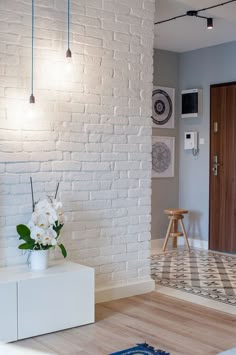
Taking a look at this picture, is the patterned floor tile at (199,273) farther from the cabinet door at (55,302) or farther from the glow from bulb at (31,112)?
the glow from bulb at (31,112)

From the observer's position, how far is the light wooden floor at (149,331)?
9.82 feet

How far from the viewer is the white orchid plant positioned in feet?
10.7

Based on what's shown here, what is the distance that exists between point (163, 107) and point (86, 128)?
2.89 meters

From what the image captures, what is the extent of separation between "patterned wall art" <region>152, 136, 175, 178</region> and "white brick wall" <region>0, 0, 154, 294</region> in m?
2.26

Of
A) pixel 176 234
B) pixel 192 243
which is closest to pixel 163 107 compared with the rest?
pixel 176 234

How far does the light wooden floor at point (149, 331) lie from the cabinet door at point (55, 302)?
6 centimetres

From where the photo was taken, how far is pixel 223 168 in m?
6.23

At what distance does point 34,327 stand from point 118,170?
1425 millimetres

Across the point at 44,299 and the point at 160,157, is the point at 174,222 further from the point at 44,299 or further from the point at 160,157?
the point at 44,299

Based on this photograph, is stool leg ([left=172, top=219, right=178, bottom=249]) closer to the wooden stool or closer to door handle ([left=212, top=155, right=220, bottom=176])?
Result: the wooden stool

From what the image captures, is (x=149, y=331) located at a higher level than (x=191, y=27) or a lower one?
lower

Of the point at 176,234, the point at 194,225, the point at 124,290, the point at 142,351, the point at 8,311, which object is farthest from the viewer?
the point at 194,225

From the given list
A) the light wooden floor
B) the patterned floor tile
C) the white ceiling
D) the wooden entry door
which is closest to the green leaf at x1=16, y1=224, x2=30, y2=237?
the light wooden floor

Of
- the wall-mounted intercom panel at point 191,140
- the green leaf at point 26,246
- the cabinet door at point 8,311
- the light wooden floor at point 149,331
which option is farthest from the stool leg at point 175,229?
the cabinet door at point 8,311
